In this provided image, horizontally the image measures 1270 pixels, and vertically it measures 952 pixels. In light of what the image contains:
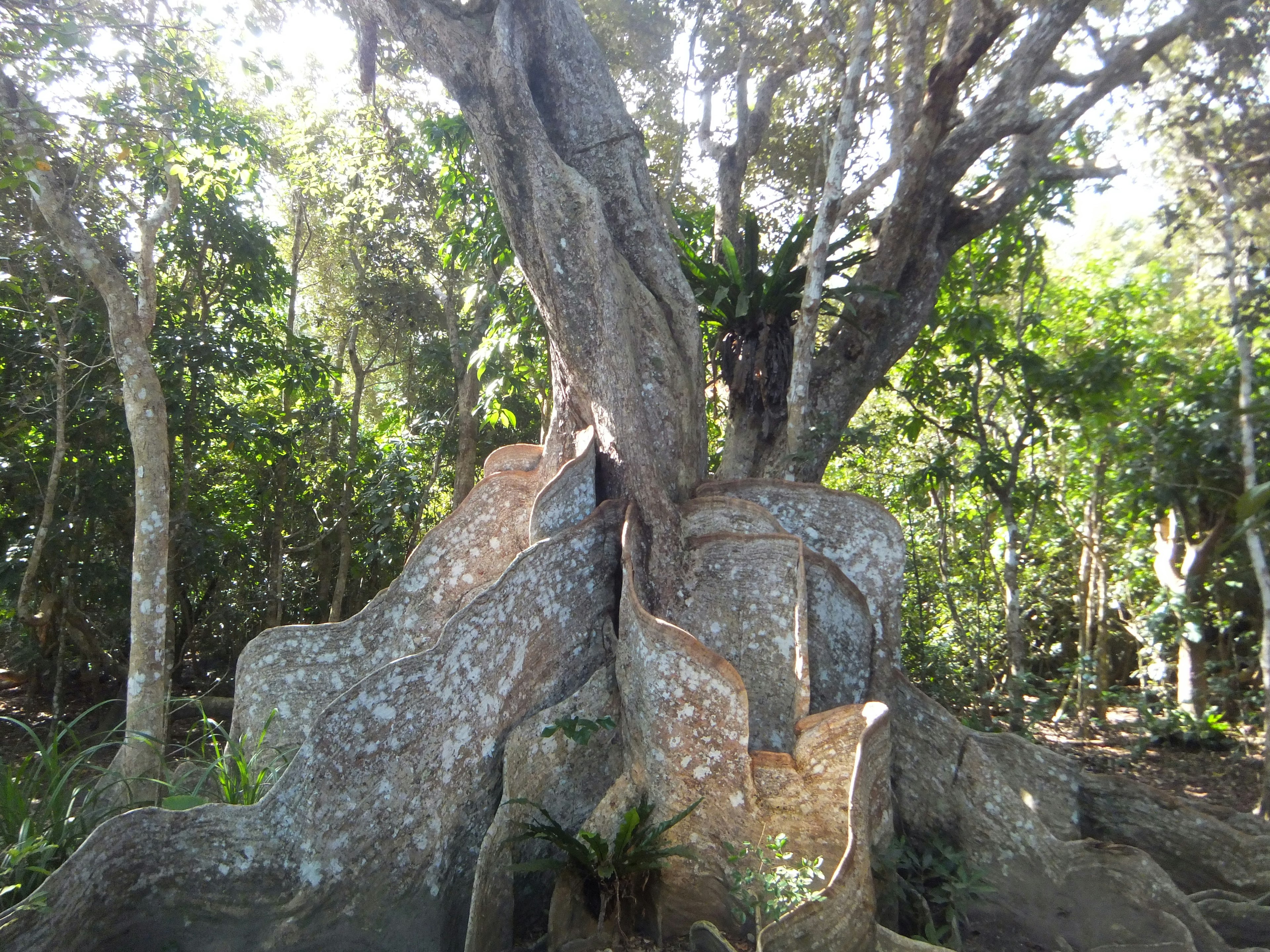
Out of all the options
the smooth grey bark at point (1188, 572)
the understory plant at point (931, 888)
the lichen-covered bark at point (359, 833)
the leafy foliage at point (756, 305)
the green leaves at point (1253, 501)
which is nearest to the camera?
the lichen-covered bark at point (359, 833)

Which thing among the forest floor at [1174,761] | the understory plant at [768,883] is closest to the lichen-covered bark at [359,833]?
the understory plant at [768,883]

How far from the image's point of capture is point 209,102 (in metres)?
6.50

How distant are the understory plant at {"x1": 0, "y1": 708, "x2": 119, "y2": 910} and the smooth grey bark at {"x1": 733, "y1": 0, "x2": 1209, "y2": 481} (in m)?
3.95

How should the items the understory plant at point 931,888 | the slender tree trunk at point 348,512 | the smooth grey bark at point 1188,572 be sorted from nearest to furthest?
the understory plant at point 931,888 < the smooth grey bark at point 1188,572 < the slender tree trunk at point 348,512

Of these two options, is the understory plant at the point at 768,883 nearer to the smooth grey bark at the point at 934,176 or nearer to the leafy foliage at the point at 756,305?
the smooth grey bark at the point at 934,176

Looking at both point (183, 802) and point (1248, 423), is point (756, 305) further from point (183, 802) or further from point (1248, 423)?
point (183, 802)

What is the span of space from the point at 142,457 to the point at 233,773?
6.93ft

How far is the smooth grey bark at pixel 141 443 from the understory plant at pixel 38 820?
0.74m

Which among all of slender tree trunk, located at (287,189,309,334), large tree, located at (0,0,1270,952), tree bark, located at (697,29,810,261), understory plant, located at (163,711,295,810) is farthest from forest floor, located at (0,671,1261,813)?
slender tree trunk, located at (287,189,309,334)

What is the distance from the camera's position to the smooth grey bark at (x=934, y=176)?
5691 millimetres

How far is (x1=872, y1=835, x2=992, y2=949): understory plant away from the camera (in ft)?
11.5

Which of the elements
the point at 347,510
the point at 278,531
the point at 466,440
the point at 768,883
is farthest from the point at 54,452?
the point at 768,883

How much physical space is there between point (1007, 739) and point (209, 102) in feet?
22.1

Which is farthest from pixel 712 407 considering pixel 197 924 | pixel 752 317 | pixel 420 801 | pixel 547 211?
pixel 197 924
